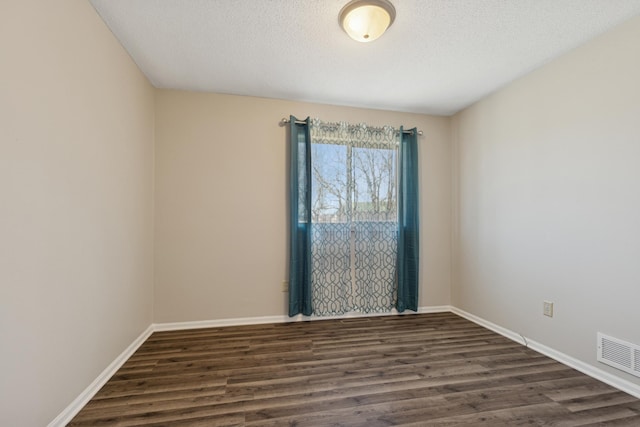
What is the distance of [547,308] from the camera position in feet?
7.51

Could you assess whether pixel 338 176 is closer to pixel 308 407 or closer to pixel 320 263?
pixel 320 263

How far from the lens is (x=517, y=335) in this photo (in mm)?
2535

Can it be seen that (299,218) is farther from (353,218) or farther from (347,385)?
(347,385)

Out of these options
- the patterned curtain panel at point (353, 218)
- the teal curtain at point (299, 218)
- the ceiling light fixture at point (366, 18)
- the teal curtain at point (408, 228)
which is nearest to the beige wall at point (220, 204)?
the teal curtain at point (299, 218)

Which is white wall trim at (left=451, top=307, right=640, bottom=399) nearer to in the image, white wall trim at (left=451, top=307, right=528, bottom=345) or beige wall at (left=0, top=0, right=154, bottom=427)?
white wall trim at (left=451, top=307, right=528, bottom=345)

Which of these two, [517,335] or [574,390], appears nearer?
[574,390]

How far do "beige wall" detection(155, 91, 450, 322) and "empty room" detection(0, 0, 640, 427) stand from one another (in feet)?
0.07

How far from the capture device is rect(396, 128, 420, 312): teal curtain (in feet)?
10.5

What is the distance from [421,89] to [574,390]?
269 centimetres

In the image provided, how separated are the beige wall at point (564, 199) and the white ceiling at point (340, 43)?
0.87 ft

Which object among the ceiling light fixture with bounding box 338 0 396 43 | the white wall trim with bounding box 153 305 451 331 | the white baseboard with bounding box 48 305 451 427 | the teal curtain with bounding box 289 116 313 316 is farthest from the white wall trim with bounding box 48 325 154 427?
the ceiling light fixture with bounding box 338 0 396 43

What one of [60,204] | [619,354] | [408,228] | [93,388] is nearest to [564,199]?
[619,354]

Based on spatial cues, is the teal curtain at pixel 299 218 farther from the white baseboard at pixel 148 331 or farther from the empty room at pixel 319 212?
the white baseboard at pixel 148 331

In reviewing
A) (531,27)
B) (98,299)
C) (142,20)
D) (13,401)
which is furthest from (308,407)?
(531,27)
